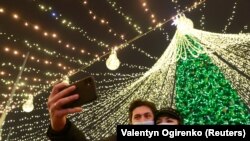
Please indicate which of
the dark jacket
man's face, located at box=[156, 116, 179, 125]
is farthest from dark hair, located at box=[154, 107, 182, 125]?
the dark jacket

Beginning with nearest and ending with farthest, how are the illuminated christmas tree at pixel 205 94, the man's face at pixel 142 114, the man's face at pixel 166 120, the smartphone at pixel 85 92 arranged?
the smartphone at pixel 85 92, the man's face at pixel 166 120, the man's face at pixel 142 114, the illuminated christmas tree at pixel 205 94

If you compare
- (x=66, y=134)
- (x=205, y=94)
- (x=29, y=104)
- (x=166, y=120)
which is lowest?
(x=66, y=134)

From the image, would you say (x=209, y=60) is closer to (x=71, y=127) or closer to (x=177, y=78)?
(x=177, y=78)

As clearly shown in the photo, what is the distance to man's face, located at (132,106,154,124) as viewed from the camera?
321cm

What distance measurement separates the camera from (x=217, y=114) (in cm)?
Result: 1352

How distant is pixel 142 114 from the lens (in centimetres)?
323

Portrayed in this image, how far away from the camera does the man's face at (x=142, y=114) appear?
3.21 metres

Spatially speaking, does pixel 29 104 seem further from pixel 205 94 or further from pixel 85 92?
pixel 85 92

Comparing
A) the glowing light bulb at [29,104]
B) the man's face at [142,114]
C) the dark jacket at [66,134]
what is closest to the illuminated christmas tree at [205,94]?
the glowing light bulb at [29,104]

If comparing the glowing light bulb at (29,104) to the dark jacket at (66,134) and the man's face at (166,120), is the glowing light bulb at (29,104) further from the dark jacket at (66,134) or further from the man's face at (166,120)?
the dark jacket at (66,134)

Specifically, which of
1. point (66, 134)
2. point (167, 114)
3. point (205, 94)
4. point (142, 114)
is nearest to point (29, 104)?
point (205, 94)

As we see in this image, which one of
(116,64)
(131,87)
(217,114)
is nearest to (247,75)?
(217,114)

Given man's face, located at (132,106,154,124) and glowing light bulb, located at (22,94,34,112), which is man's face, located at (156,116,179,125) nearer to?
man's face, located at (132,106,154,124)

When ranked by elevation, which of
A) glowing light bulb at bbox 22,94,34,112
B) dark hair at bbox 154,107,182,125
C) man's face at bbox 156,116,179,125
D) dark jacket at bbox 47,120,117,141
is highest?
glowing light bulb at bbox 22,94,34,112
